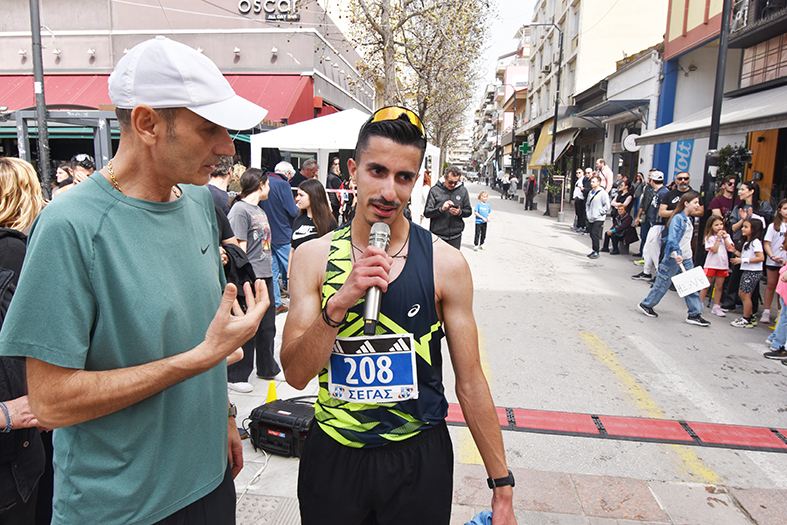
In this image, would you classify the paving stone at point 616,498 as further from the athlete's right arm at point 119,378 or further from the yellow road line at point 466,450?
the athlete's right arm at point 119,378

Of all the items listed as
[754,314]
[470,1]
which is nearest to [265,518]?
[754,314]

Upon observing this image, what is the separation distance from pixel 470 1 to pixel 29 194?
1730cm

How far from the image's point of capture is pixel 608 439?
414cm

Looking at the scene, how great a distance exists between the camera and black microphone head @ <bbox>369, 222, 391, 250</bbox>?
1634 mm

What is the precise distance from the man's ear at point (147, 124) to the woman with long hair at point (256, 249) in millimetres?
3762

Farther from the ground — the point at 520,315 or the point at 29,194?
the point at 29,194

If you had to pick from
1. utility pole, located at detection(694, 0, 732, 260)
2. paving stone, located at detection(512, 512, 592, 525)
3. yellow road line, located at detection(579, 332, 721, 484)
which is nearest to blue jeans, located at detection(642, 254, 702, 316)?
→ yellow road line, located at detection(579, 332, 721, 484)

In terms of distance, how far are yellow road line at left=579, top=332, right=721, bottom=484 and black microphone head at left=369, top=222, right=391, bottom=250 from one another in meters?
3.36

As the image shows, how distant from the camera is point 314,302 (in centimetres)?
176

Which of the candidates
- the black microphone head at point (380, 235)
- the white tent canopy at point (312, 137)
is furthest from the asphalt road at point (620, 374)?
the white tent canopy at point (312, 137)

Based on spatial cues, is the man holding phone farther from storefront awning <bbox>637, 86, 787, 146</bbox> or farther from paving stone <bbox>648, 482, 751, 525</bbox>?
paving stone <bbox>648, 482, 751, 525</bbox>

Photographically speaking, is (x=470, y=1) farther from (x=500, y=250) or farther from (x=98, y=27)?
(x=98, y=27)

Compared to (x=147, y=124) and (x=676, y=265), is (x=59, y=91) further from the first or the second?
(x=147, y=124)

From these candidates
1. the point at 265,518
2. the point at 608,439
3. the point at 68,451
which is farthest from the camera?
the point at 608,439
